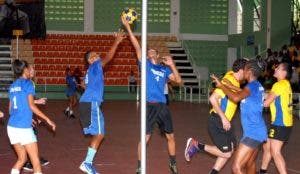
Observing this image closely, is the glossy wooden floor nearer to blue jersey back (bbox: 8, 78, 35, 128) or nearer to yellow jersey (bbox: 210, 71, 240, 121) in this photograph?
yellow jersey (bbox: 210, 71, 240, 121)

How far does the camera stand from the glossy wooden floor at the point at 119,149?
10492mm

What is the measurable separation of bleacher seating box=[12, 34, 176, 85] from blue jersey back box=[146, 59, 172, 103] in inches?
932

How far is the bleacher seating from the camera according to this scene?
3356 cm

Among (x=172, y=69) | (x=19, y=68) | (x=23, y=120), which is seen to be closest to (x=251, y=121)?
(x=172, y=69)

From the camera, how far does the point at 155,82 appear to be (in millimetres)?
9469

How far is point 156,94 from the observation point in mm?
9500

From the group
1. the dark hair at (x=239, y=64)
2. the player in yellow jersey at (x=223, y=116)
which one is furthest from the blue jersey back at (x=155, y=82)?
the dark hair at (x=239, y=64)

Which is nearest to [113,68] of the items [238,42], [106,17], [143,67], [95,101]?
[106,17]

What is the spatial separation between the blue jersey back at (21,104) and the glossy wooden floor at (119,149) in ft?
7.22

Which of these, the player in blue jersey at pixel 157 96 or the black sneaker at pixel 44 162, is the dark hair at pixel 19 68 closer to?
the player in blue jersey at pixel 157 96

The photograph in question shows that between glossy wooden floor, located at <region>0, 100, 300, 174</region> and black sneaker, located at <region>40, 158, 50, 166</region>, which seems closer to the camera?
glossy wooden floor, located at <region>0, 100, 300, 174</region>

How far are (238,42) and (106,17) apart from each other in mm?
8337

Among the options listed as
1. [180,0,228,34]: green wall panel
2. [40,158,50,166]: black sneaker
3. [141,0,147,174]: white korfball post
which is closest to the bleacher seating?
[180,0,228,34]: green wall panel

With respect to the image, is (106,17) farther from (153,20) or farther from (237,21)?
(237,21)
